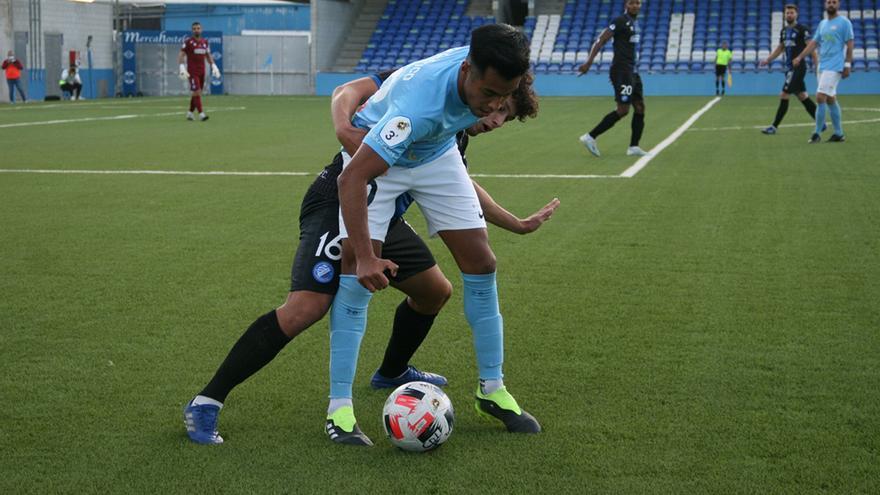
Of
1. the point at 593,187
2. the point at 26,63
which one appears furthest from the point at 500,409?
the point at 26,63

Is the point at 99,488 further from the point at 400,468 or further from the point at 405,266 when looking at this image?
the point at 405,266

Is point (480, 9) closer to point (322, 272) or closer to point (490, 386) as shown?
point (490, 386)

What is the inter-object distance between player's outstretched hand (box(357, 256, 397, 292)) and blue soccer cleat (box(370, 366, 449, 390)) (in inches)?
45.2

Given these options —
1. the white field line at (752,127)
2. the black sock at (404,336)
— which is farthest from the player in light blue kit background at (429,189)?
the white field line at (752,127)

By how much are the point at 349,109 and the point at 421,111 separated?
2.20 feet

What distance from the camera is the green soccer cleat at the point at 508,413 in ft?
13.4

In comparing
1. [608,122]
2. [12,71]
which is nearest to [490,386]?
[608,122]

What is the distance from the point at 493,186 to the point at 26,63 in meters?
32.4

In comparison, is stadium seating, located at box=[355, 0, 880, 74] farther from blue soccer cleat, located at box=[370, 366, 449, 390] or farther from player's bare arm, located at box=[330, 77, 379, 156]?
player's bare arm, located at box=[330, 77, 379, 156]

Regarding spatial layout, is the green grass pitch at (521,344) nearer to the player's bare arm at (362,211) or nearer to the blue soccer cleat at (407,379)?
the blue soccer cleat at (407,379)

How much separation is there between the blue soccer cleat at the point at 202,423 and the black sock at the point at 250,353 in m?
0.06

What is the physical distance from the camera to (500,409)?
13.6 feet

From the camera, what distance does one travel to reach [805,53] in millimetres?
16891

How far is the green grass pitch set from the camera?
3.72 meters
